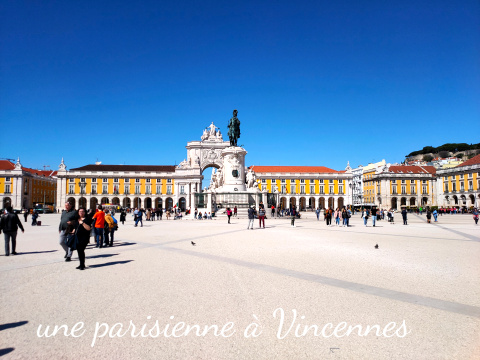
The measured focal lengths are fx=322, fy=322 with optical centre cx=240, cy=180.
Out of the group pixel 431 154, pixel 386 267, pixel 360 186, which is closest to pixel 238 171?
pixel 386 267

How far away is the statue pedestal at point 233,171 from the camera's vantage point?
29.2 meters

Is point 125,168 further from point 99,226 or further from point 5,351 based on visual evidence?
point 5,351

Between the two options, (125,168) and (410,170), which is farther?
(125,168)

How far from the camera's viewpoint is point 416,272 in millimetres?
6199

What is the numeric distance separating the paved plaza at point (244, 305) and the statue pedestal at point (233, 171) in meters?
21.5

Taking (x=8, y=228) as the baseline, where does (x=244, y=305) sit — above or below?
below

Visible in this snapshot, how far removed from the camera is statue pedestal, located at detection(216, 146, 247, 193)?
29184 mm

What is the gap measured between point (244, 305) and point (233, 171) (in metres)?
25.1

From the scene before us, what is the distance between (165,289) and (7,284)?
9.05ft

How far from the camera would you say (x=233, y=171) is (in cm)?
2923

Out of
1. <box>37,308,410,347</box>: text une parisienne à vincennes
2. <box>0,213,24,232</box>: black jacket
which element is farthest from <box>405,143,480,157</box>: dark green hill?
<box>0,213,24,232</box>: black jacket

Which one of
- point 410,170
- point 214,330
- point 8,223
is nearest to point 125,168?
point 410,170

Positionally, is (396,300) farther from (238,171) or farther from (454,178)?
(454,178)

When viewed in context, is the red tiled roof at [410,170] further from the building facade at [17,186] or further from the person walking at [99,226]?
the building facade at [17,186]
